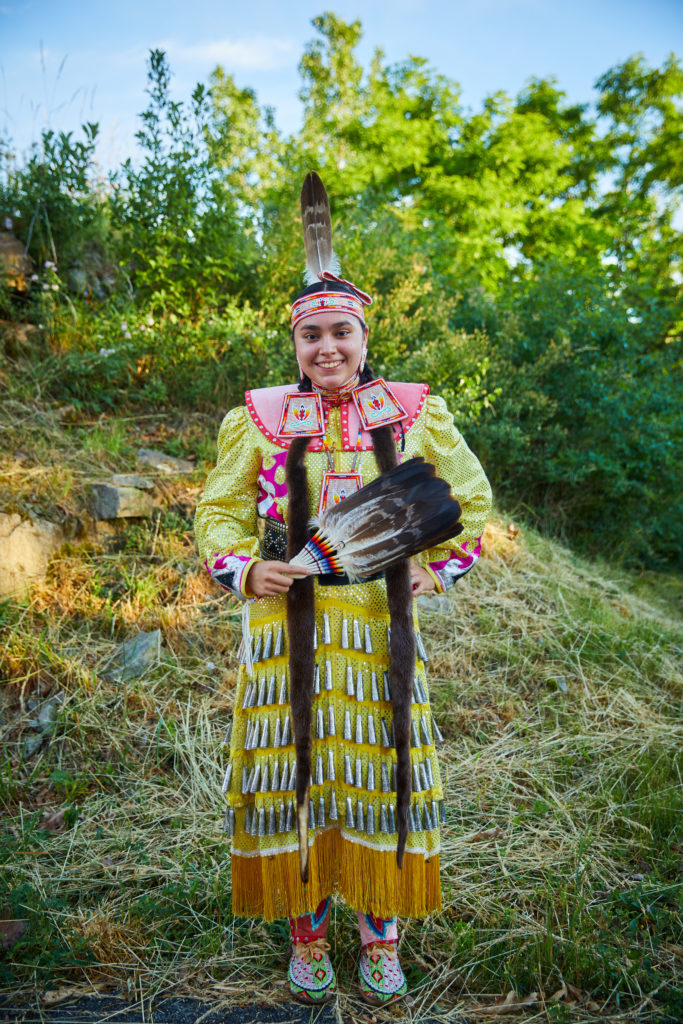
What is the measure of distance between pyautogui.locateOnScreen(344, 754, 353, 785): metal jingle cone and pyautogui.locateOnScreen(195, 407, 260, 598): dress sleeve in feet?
2.13

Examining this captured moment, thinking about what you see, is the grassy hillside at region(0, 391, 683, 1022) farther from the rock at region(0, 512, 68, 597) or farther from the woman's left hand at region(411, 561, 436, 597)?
the woman's left hand at region(411, 561, 436, 597)

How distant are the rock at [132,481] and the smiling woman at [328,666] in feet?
8.21

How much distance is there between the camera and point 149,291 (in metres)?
5.66

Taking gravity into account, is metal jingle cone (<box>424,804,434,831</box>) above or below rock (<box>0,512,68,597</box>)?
below

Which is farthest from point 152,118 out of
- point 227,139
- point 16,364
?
point 16,364

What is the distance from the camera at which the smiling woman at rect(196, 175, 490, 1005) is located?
180cm

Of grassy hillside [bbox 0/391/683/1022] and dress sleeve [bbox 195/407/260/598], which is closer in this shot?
dress sleeve [bbox 195/407/260/598]

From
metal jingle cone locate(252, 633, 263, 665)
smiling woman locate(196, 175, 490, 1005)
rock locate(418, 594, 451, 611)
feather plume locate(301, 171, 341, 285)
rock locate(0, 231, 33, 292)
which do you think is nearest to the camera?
smiling woman locate(196, 175, 490, 1005)

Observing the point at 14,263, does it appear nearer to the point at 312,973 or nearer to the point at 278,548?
the point at 278,548

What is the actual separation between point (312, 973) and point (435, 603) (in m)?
2.72

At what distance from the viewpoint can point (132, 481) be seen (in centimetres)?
433

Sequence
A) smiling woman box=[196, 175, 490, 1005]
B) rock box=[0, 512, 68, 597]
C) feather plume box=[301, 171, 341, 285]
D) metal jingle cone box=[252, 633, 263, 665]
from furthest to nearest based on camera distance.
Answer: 1. rock box=[0, 512, 68, 597]
2. feather plume box=[301, 171, 341, 285]
3. metal jingle cone box=[252, 633, 263, 665]
4. smiling woman box=[196, 175, 490, 1005]

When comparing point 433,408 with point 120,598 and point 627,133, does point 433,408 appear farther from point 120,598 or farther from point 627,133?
point 627,133

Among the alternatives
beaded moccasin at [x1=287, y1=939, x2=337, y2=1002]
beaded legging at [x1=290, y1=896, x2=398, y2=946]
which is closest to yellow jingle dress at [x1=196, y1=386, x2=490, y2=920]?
beaded legging at [x1=290, y1=896, x2=398, y2=946]
